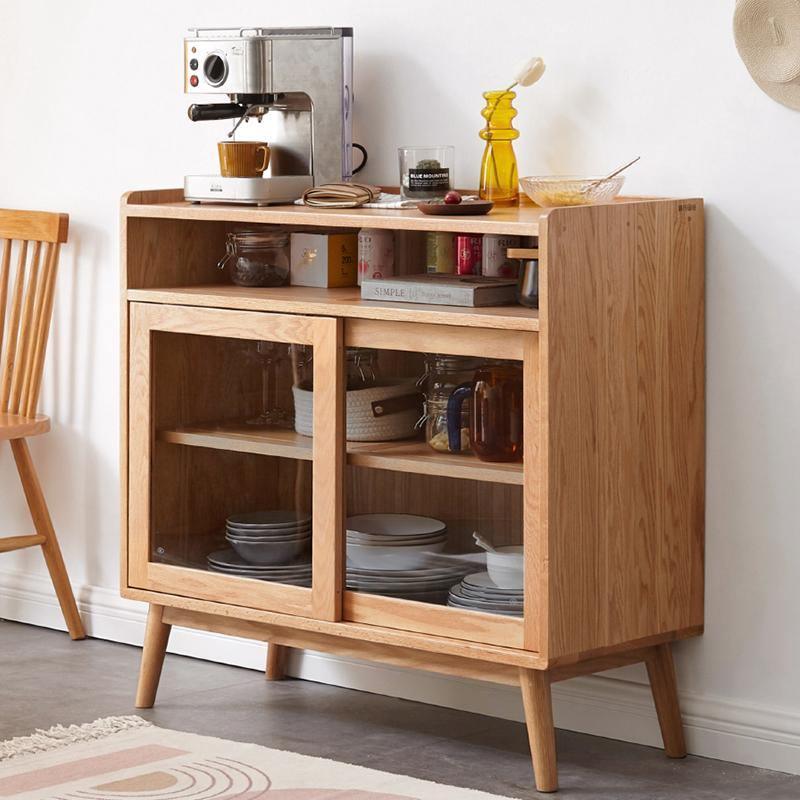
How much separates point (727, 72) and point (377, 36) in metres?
0.77

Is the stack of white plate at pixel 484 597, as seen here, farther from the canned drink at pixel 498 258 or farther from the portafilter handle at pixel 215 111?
the portafilter handle at pixel 215 111

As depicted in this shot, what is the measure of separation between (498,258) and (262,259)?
0.51 m

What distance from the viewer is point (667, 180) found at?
9.18ft

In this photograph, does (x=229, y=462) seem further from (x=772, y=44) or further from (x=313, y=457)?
(x=772, y=44)

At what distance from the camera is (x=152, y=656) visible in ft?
10.2

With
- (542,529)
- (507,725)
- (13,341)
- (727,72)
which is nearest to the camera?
(542,529)

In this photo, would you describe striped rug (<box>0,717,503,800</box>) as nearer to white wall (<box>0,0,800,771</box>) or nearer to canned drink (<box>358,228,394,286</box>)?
white wall (<box>0,0,800,771</box>)

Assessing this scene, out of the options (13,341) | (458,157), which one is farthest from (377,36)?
(13,341)

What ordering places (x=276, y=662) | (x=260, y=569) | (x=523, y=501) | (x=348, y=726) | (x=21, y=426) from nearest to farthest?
1. (x=523, y=501)
2. (x=260, y=569)
3. (x=348, y=726)
4. (x=276, y=662)
5. (x=21, y=426)

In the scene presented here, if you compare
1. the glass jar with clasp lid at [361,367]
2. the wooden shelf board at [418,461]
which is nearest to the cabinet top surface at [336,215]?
the glass jar with clasp lid at [361,367]

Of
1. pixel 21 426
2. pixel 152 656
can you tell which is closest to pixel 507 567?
pixel 152 656

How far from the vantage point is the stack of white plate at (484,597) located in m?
2.60

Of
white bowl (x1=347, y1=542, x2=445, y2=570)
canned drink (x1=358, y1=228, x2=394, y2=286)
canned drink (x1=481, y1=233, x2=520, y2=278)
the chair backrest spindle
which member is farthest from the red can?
the chair backrest spindle

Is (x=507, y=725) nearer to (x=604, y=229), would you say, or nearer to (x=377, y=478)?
(x=377, y=478)
